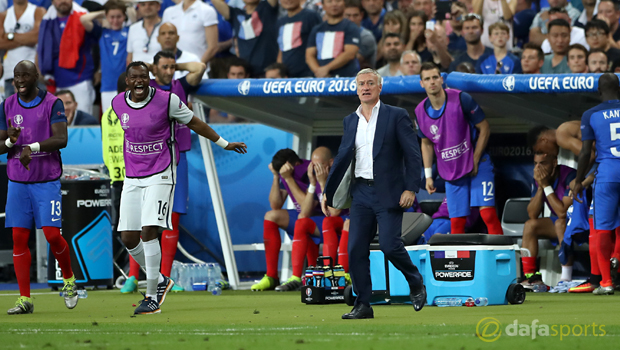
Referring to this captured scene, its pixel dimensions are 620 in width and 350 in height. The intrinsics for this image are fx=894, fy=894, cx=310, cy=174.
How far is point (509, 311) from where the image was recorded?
7.25 m

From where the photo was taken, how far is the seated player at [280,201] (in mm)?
11211

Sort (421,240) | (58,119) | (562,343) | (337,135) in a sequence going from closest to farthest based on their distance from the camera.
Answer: (562,343) < (58,119) < (421,240) < (337,135)

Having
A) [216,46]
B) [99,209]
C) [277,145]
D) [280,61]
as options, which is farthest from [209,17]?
[99,209]

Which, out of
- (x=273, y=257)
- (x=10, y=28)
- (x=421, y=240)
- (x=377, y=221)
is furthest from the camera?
(x=10, y=28)

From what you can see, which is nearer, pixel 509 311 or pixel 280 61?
pixel 509 311

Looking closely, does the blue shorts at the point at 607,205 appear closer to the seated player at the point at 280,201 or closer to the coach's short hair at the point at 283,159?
the seated player at the point at 280,201

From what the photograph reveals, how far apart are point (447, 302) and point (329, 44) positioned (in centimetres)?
514

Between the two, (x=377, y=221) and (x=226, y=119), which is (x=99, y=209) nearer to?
(x=226, y=119)

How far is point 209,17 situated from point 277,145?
7.02ft

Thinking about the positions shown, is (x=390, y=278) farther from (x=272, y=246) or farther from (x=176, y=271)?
(x=176, y=271)

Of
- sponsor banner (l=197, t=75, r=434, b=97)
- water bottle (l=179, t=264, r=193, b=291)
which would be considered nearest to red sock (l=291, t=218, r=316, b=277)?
water bottle (l=179, t=264, r=193, b=291)

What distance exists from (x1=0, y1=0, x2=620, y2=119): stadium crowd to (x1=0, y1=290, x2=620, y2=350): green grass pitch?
3850 mm

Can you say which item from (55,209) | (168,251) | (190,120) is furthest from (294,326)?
(168,251)

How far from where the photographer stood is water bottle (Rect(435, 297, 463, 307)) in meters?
8.08
